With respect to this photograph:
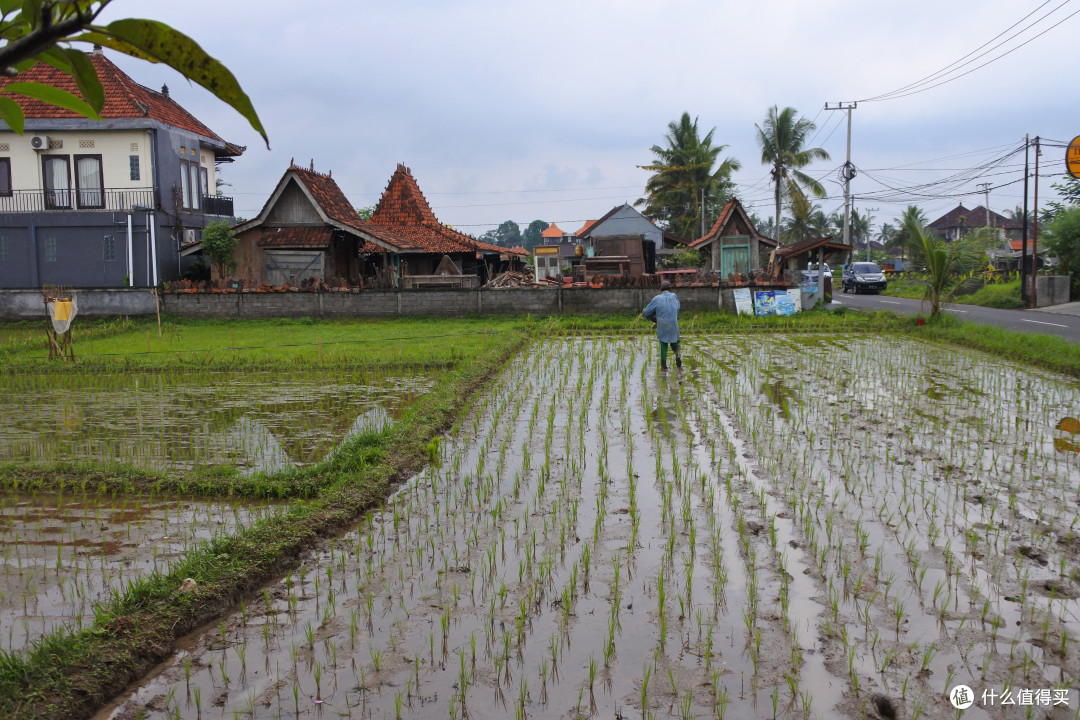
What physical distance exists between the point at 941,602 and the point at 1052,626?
0.51m

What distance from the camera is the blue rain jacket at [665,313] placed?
474 inches

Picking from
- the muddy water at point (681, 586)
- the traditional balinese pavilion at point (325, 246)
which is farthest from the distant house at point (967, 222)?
the muddy water at point (681, 586)

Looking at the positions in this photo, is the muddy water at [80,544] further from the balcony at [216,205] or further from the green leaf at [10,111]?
the balcony at [216,205]

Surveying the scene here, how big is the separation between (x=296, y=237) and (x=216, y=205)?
6.00m

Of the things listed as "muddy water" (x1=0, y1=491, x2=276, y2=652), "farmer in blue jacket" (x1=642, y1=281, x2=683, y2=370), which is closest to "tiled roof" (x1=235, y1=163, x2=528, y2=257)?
"farmer in blue jacket" (x1=642, y1=281, x2=683, y2=370)

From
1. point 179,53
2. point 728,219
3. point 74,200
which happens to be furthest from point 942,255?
point 74,200

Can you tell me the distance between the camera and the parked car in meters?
35.4

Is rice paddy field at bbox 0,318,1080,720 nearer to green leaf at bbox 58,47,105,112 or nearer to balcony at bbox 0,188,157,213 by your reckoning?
green leaf at bbox 58,47,105,112

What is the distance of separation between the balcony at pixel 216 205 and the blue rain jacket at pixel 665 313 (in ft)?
64.6

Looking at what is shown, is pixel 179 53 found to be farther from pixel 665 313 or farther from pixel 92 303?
pixel 92 303

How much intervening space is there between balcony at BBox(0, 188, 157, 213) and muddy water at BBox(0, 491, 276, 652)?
19.6 meters

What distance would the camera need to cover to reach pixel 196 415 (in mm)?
9883

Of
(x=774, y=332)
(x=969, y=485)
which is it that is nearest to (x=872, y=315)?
(x=774, y=332)

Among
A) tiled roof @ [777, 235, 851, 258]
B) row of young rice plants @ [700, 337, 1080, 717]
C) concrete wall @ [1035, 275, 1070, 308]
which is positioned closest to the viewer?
row of young rice plants @ [700, 337, 1080, 717]
